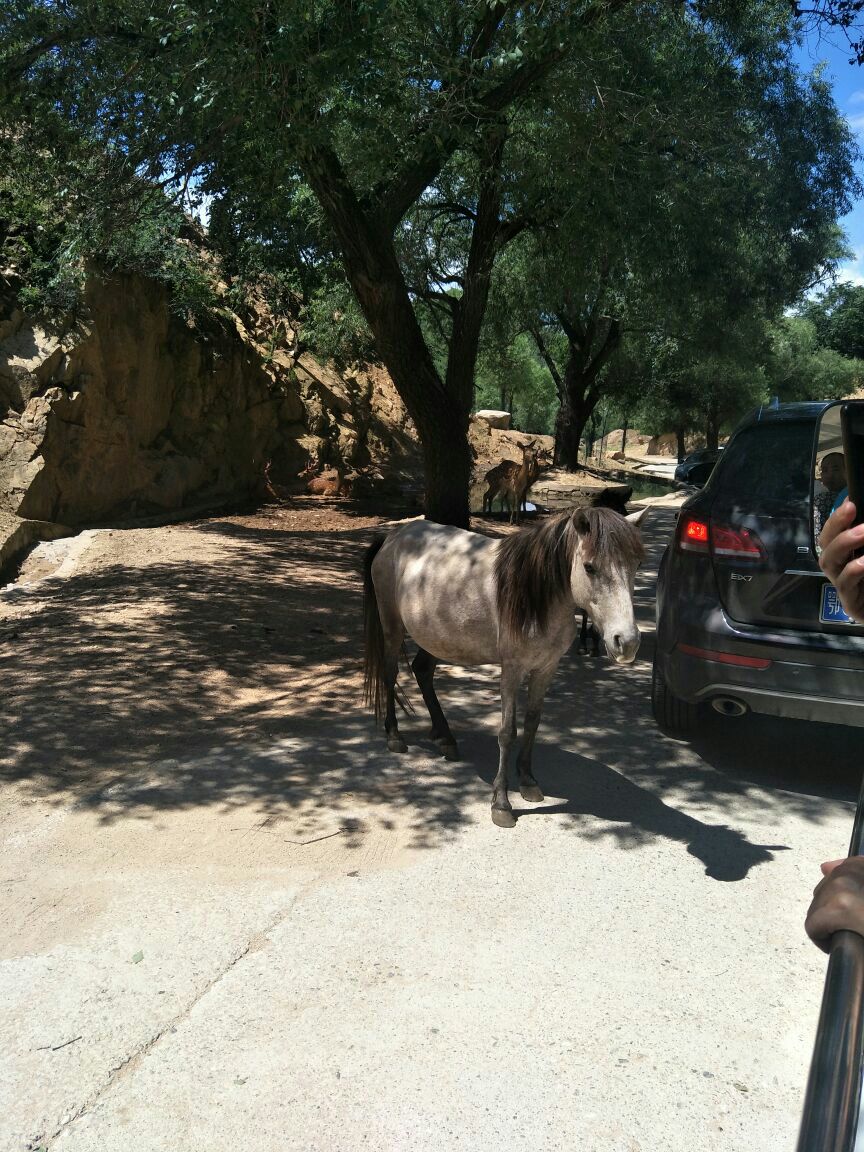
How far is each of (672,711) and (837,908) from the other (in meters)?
4.45

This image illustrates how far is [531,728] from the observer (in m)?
4.74

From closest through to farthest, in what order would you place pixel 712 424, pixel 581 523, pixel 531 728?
pixel 581 523 → pixel 531 728 → pixel 712 424

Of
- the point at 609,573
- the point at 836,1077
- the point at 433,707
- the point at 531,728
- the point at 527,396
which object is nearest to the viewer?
the point at 836,1077

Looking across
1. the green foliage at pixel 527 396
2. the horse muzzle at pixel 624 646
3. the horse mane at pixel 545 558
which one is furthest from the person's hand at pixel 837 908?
the green foliage at pixel 527 396

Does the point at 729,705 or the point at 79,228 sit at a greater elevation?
the point at 79,228

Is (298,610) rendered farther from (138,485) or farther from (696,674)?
(138,485)

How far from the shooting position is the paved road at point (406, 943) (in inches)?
98.7

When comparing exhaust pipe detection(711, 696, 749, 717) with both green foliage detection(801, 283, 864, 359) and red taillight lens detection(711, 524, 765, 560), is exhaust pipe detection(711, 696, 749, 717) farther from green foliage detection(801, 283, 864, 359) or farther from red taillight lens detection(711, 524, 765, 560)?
green foliage detection(801, 283, 864, 359)

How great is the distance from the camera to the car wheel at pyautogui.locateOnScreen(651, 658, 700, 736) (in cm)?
536

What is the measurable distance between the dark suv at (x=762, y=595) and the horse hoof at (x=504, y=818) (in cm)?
114

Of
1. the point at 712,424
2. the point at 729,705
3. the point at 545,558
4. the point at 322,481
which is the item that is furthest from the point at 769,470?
the point at 712,424

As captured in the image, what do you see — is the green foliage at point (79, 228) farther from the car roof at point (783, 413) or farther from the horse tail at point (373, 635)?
the car roof at point (783, 413)

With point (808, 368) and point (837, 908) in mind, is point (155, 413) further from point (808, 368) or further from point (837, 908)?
point (808, 368)

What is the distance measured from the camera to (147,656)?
6992 millimetres
